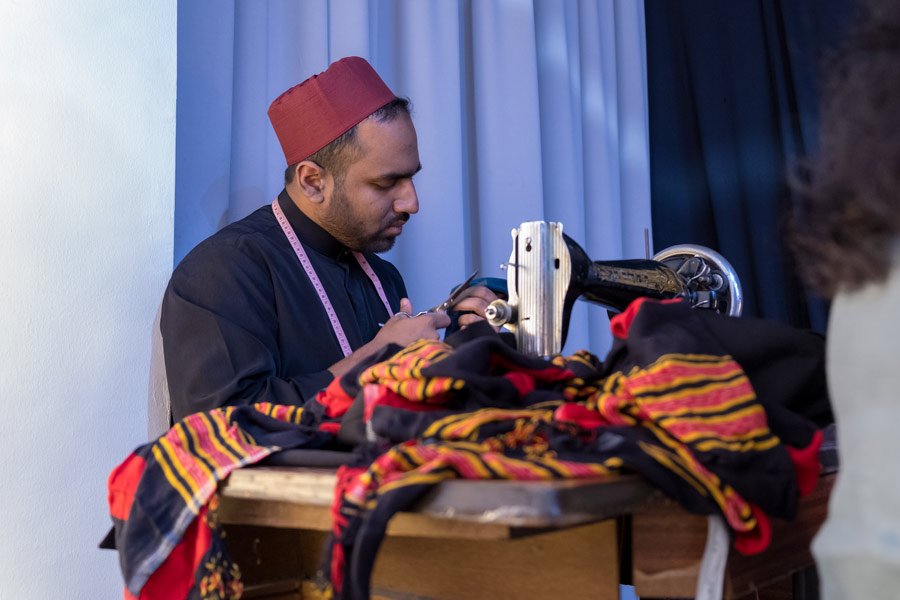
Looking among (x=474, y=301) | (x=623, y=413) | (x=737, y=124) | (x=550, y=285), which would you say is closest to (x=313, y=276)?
(x=474, y=301)

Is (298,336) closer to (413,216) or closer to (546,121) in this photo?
(413,216)

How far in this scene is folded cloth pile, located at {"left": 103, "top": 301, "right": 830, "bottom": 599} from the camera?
733 mm

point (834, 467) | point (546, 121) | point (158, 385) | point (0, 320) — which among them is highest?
point (546, 121)

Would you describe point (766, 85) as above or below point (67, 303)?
above

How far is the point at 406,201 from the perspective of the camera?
6.89ft

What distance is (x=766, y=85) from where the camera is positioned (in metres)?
2.94

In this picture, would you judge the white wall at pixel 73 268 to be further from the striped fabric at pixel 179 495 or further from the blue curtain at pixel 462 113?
the striped fabric at pixel 179 495

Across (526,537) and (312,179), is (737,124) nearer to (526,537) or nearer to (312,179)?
(312,179)

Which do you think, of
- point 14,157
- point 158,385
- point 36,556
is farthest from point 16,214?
point 36,556

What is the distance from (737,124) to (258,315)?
76.8 inches

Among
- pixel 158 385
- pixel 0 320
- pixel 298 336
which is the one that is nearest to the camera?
pixel 0 320

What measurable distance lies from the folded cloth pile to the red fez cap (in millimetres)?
1103

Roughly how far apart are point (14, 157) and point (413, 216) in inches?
47.6

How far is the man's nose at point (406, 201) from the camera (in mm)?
2092
